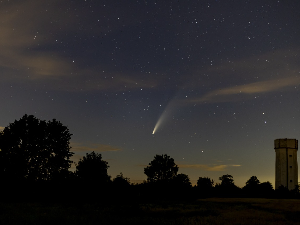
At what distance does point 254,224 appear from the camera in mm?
20734

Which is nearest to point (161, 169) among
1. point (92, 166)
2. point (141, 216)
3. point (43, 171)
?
point (92, 166)

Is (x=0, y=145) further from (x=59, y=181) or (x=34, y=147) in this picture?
(x=59, y=181)

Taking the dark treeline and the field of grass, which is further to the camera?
the dark treeline

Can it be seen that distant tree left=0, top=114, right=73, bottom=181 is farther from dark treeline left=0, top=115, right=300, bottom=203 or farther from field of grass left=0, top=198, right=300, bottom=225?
field of grass left=0, top=198, right=300, bottom=225

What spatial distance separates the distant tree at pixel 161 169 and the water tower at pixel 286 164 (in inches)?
1412

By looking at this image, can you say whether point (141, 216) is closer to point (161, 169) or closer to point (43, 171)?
point (43, 171)

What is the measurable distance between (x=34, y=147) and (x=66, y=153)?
18.0 feet

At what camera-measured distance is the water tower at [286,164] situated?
286 feet

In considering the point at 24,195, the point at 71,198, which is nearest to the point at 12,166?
the point at 24,195

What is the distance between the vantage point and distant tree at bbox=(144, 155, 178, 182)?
112062 mm

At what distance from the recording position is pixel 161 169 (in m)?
112

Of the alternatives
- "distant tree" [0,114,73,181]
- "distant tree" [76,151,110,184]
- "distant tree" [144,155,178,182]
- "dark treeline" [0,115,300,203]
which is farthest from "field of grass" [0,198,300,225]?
"distant tree" [144,155,178,182]

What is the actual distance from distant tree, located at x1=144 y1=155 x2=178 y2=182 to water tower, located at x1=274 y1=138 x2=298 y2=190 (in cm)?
3586

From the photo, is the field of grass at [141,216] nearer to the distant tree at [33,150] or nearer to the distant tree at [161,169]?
the distant tree at [33,150]
